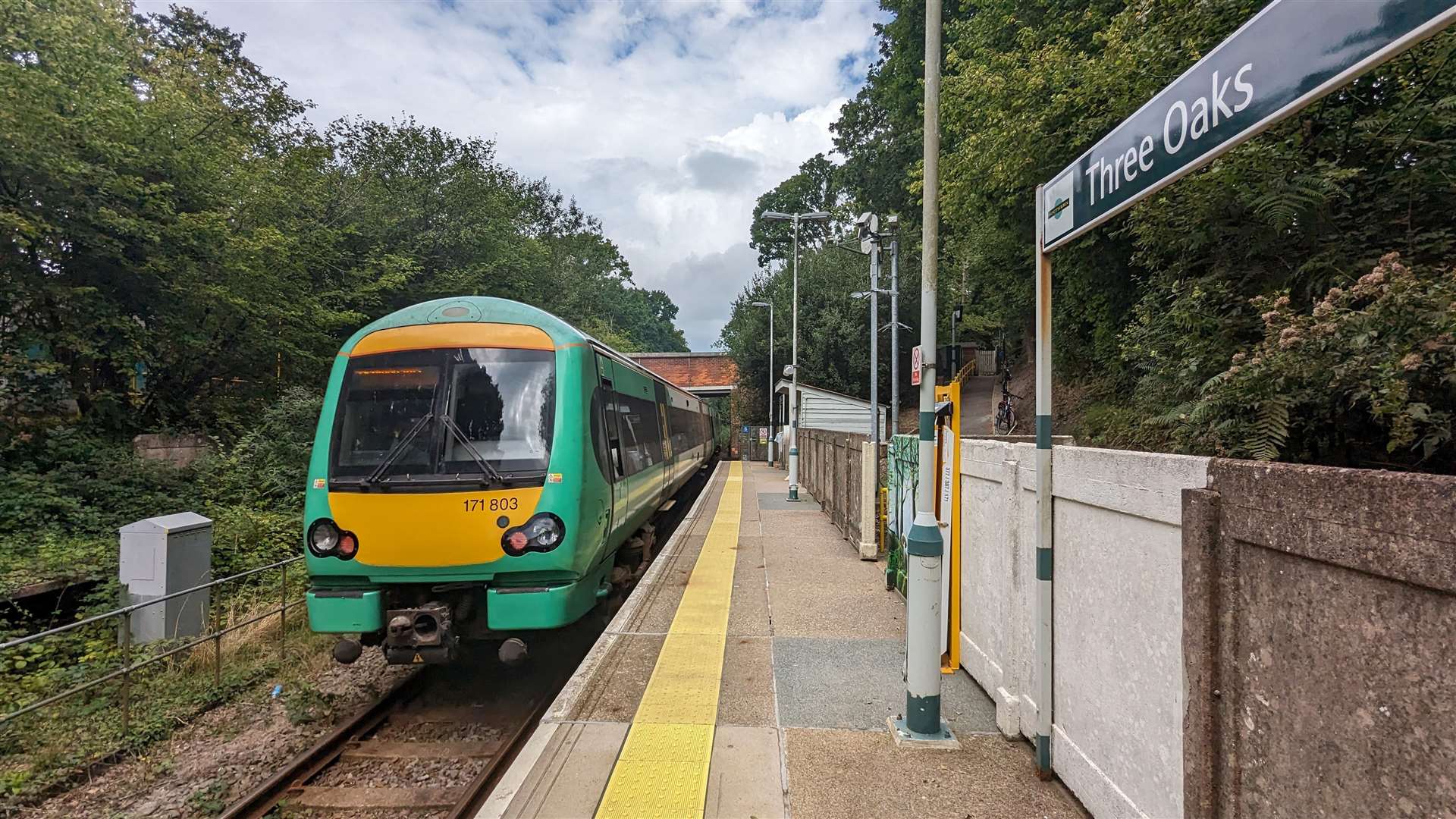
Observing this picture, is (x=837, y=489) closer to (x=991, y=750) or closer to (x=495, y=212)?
(x=991, y=750)

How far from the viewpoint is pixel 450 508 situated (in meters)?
4.75

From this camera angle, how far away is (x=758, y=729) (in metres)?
4.03

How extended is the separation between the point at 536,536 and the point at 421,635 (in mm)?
1010

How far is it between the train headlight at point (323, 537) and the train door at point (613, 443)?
2.15 metres

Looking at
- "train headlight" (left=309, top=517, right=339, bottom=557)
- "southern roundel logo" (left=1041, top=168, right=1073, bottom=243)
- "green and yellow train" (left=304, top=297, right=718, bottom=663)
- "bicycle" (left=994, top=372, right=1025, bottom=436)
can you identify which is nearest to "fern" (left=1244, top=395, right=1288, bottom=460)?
"southern roundel logo" (left=1041, top=168, right=1073, bottom=243)

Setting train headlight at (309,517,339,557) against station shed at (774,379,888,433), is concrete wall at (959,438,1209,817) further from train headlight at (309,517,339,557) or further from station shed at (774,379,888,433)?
station shed at (774,379,888,433)

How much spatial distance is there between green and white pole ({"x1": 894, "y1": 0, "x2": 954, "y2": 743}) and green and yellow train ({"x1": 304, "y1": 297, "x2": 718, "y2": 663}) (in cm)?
245

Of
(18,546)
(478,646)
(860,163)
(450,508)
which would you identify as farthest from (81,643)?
(860,163)

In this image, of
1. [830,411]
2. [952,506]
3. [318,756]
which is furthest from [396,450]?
[830,411]

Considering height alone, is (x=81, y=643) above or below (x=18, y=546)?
below

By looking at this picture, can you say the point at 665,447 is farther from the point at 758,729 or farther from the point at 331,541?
the point at 758,729

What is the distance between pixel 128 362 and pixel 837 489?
14.0 m

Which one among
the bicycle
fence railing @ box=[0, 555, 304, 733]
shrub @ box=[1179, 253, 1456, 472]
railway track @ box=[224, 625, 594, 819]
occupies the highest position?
the bicycle

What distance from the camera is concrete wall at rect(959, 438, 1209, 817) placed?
2.51 m
